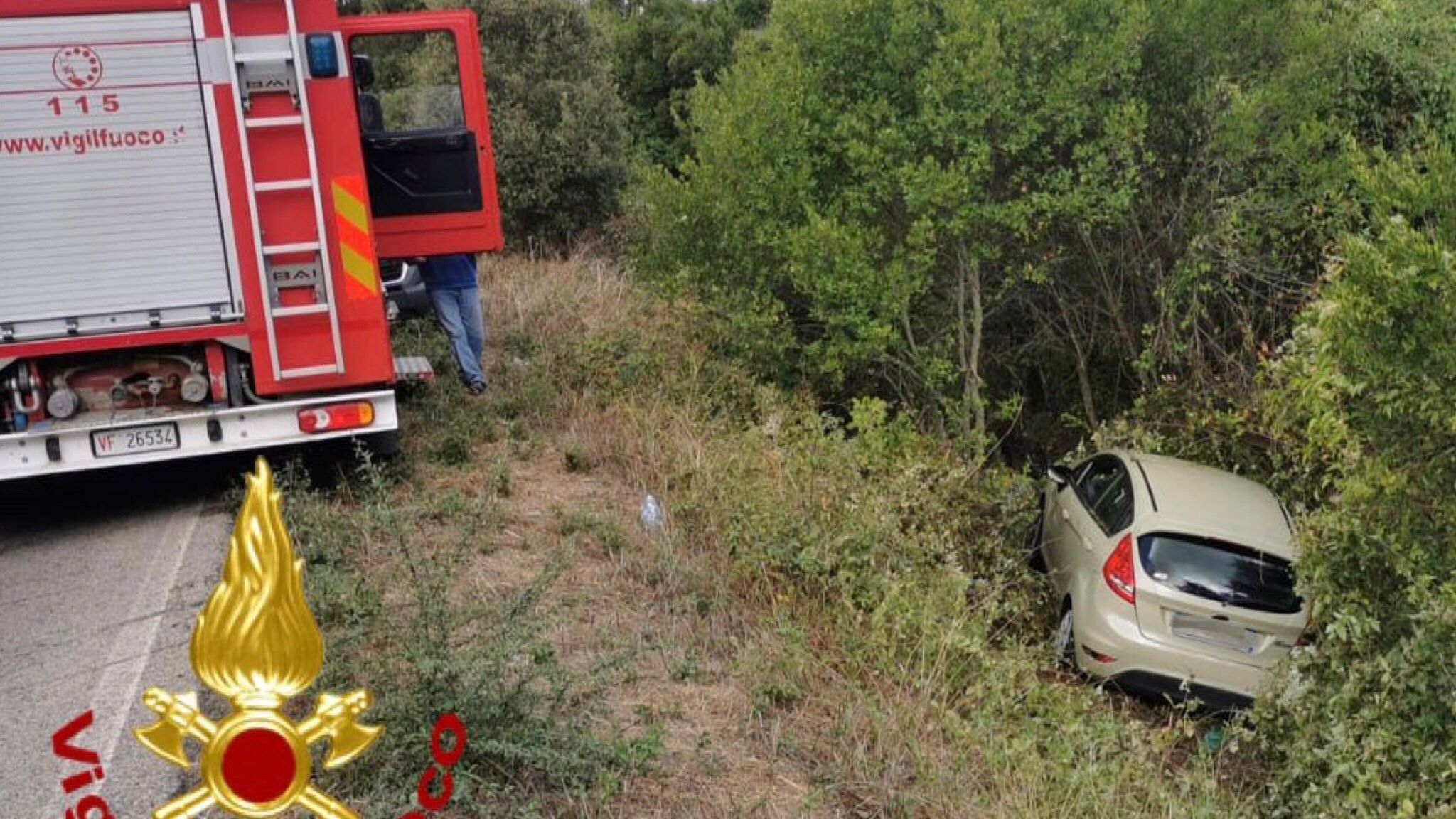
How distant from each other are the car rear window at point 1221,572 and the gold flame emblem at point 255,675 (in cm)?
669

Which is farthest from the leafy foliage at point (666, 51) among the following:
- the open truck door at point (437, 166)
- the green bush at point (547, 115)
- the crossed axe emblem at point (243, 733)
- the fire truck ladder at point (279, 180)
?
the crossed axe emblem at point (243, 733)

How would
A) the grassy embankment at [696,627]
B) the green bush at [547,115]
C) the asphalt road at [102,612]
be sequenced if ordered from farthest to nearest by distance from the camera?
the green bush at [547,115]
the grassy embankment at [696,627]
the asphalt road at [102,612]

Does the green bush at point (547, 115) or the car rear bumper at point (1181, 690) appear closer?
the car rear bumper at point (1181, 690)

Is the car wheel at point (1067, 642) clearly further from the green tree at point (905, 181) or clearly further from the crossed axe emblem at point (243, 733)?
the crossed axe emblem at point (243, 733)

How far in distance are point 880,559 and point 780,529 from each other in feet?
2.01

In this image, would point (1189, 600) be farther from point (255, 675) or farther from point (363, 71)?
point (255, 675)

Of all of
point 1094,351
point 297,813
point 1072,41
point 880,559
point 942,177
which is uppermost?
point 1072,41

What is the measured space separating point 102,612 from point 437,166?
357 cm

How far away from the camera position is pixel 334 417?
6.77 meters

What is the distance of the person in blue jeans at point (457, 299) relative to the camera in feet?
30.6

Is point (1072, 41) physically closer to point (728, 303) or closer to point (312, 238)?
point (728, 303)

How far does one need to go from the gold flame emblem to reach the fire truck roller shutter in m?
5.47

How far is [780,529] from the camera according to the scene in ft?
21.5

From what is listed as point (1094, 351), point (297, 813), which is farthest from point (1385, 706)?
point (1094, 351)
